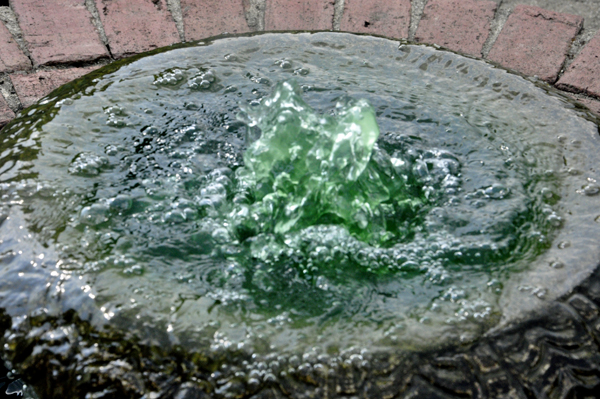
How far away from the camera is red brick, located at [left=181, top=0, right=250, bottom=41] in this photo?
151cm

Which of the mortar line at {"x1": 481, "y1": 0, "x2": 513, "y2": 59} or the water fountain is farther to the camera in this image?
the mortar line at {"x1": 481, "y1": 0, "x2": 513, "y2": 59}

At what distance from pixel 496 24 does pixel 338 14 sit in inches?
15.8

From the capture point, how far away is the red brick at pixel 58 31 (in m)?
1.43

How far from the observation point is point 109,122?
2.76ft

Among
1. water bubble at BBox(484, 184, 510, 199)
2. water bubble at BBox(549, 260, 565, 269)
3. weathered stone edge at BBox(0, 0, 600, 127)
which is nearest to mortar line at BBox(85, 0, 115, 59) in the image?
weathered stone edge at BBox(0, 0, 600, 127)

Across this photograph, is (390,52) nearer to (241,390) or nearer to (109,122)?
(109,122)

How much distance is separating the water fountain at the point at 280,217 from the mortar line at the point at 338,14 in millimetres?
522

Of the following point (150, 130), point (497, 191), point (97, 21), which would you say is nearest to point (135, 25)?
point (97, 21)

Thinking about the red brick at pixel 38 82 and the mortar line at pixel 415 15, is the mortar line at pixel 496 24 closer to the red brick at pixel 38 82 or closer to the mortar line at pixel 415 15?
the mortar line at pixel 415 15

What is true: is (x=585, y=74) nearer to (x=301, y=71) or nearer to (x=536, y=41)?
(x=536, y=41)

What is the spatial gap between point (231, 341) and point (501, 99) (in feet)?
2.00

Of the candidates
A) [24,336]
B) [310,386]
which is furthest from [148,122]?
[310,386]

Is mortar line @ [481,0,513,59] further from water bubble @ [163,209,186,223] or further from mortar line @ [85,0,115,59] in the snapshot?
water bubble @ [163,209,186,223]

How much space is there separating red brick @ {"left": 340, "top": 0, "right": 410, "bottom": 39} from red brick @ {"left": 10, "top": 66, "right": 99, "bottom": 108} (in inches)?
26.0
